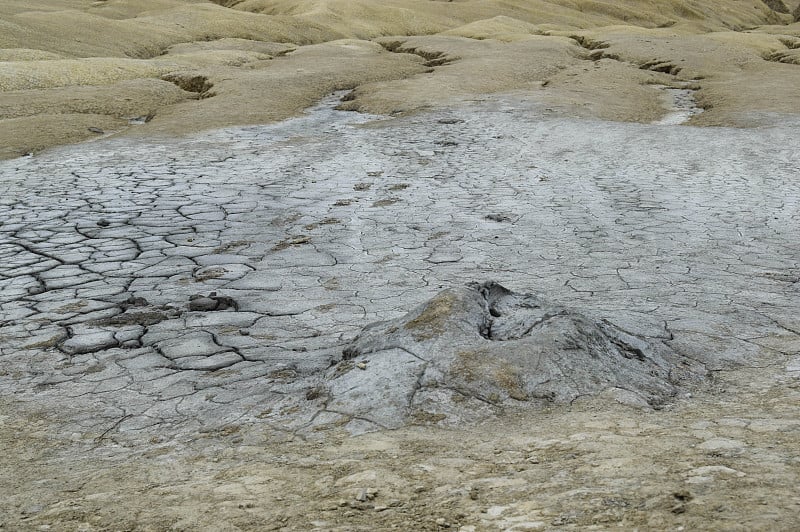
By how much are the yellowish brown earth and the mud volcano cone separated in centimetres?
910

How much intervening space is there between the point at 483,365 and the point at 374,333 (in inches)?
31.1

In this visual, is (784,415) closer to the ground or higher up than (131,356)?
higher up

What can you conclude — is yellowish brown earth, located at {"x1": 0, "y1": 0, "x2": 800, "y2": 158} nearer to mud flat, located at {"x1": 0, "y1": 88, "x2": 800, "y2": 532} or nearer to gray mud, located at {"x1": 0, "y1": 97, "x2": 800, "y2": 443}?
gray mud, located at {"x1": 0, "y1": 97, "x2": 800, "y2": 443}

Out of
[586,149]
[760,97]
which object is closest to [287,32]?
[760,97]

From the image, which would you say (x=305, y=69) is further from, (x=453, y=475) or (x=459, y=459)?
(x=453, y=475)

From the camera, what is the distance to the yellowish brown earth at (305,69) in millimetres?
14555

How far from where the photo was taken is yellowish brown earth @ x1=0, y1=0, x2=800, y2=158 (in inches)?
573

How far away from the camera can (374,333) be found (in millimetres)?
4301

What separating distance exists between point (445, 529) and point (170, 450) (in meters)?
1.46

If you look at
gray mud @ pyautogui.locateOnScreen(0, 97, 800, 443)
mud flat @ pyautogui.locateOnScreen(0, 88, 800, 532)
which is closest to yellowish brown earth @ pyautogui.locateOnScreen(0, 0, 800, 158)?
gray mud @ pyautogui.locateOnScreen(0, 97, 800, 443)

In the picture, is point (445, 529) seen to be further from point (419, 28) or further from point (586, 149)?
point (419, 28)

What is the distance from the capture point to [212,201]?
341 inches

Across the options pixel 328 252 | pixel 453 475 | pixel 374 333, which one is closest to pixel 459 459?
pixel 453 475

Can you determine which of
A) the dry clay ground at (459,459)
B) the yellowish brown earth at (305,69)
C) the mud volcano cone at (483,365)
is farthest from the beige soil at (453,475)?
the yellowish brown earth at (305,69)
